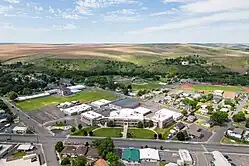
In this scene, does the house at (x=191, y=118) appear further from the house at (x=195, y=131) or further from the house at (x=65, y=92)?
the house at (x=65, y=92)

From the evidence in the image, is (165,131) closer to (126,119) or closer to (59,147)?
(126,119)

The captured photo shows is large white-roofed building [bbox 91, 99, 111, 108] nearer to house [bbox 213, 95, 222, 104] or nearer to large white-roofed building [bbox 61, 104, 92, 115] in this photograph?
large white-roofed building [bbox 61, 104, 92, 115]

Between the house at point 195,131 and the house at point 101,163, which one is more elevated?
Result: the house at point 101,163

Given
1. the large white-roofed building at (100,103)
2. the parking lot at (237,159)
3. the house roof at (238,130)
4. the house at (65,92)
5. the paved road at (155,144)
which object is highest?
the house at (65,92)

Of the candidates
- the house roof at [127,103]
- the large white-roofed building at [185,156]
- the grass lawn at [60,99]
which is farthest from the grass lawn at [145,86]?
the large white-roofed building at [185,156]

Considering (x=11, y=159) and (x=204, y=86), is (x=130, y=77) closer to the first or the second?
(x=204, y=86)

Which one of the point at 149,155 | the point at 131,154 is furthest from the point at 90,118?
the point at 149,155

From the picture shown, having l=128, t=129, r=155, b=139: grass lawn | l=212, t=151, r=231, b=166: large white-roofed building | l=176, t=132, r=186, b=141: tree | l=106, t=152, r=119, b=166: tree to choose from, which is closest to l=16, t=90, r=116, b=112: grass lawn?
l=128, t=129, r=155, b=139: grass lawn
